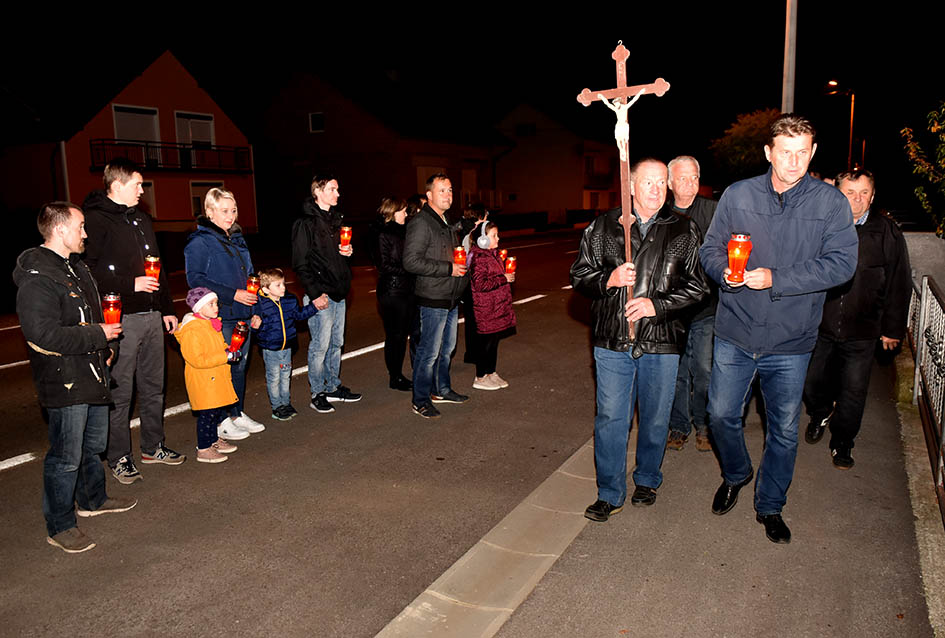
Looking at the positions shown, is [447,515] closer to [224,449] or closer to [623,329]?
[623,329]

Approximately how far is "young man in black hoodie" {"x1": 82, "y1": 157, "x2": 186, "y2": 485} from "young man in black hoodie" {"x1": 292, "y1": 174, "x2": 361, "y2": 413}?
152cm

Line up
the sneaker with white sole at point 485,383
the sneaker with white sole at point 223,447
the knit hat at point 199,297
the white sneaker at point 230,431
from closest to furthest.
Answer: the knit hat at point 199,297
the sneaker with white sole at point 223,447
the white sneaker at point 230,431
the sneaker with white sole at point 485,383

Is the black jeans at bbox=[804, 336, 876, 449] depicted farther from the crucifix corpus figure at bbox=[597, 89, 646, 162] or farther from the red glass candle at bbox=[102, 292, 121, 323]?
the red glass candle at bbox=[102, 292, 121, 323]

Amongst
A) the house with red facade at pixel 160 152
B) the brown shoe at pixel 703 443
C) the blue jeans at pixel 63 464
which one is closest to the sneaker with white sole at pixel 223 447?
the blue jeans at pixel 63 464

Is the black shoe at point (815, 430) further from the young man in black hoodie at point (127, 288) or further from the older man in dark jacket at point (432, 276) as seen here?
the young man in black hoodie at point (127, 288)

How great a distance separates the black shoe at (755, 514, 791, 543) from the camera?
4.07 meters

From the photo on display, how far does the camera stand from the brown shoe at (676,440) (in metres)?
5.59

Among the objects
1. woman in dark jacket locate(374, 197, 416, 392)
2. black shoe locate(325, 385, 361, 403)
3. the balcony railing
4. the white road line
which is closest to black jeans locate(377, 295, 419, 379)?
woman in dark jacket locate(374, 197, 416, 392)

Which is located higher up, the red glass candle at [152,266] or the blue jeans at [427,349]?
the red glass candle at [152,266]

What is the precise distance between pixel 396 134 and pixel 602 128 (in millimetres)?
27272

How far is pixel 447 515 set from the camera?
4609mm

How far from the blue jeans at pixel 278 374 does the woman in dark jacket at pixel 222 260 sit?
55cm

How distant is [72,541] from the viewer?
421cm

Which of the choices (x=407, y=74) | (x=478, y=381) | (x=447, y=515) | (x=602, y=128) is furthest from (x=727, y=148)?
(x=447, y=515)
